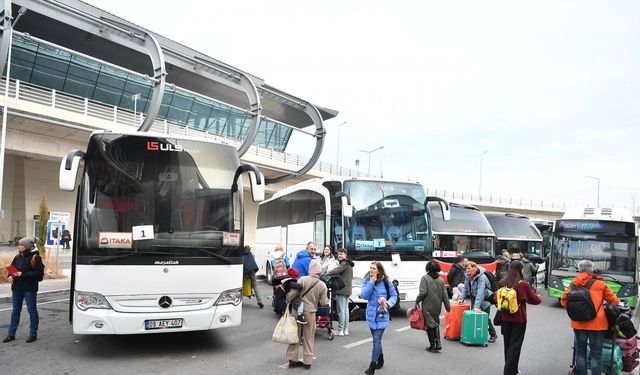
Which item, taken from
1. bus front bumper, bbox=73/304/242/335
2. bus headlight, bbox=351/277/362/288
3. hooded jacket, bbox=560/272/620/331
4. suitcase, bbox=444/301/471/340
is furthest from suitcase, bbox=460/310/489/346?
bus front bumper, bbox=73/304/242/335

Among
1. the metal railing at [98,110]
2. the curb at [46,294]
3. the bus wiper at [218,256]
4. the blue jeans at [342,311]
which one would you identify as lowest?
the curb at [46,294]

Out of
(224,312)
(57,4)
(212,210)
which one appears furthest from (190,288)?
(57,4)

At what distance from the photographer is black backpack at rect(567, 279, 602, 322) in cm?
646

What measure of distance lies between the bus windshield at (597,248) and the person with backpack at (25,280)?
13.1 metres

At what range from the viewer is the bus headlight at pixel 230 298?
8.03m

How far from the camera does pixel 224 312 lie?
805 centimetres

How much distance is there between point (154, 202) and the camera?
780 centimetres

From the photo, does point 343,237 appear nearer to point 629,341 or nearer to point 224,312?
point 224,312

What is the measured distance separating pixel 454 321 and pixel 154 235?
5.77 m

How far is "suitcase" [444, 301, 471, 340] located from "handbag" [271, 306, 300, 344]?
3810 mm

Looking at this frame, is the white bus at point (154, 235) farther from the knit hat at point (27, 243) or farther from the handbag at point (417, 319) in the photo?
the handbag at point (417, 319)

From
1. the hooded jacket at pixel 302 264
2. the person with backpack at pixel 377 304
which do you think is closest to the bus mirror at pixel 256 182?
the person with backpack at pixel 377 304

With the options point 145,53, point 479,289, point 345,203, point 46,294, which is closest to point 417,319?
point 479,289

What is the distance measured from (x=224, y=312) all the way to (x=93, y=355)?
6.83 feet
